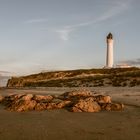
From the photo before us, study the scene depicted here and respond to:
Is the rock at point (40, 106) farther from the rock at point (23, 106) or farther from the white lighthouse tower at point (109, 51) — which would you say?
the white lighthouse tower at point (109, 51)

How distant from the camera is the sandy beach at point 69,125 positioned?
26.9 feet

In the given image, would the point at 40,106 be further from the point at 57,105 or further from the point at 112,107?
the point at 112,107

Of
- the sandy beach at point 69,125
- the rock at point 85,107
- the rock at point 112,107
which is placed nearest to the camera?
the sandy beach at point 69,125

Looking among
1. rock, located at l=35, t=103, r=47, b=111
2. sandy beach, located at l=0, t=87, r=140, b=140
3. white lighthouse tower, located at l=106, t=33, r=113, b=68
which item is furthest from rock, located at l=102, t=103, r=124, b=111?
white lighthouse tower, located at l=106, t=33, r=113, b=68

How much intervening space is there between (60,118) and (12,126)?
1.86 m

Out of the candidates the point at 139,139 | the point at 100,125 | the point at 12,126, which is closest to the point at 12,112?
the point at 12,126

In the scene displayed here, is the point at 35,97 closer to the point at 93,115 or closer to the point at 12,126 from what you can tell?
the point at 93,115

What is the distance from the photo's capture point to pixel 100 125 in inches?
379

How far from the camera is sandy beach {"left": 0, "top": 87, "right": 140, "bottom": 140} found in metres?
8.20

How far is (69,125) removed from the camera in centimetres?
959

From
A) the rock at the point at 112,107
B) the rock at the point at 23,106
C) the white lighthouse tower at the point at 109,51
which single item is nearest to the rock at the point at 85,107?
the rock at the point at 112,107

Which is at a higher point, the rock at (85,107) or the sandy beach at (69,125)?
the rock at (85,107)

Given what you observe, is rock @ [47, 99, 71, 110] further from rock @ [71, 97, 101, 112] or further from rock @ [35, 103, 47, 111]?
rock @ [71, 97, 101, 112]

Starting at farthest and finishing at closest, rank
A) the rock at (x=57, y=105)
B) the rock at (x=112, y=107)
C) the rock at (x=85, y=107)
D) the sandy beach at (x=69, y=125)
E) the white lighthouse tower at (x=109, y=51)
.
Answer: the white lighthouse tower at (x=109, y=51) < the rock at (x=57, y=105) < the rock at (x=112, y=107) < the rock at (x=85, y=107) < the sandy beach at (x=69, y=125)
